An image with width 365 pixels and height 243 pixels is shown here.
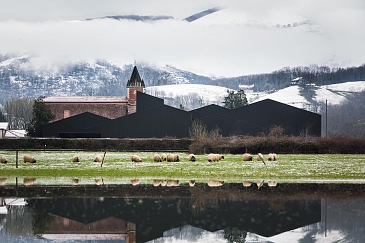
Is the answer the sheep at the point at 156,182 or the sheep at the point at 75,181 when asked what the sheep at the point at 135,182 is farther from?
the sheep at the point at 75,181

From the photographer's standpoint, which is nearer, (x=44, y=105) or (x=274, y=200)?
(x=274, y=200)

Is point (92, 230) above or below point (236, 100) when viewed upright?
below

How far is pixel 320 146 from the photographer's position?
52.9 meters

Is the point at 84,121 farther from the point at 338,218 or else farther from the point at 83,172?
the point at 338,218

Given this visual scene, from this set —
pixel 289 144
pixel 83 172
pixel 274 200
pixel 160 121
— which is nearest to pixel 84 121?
pixel 160 121

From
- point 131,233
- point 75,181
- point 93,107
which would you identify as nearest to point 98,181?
point 75,181

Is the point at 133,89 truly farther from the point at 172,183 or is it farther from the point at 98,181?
the point at 172,183

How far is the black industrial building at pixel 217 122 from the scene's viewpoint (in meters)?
75.6

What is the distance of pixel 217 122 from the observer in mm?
75375

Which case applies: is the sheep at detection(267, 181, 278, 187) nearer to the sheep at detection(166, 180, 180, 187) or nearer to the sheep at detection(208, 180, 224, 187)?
the sheep at detection(208, 180, 224, 187)

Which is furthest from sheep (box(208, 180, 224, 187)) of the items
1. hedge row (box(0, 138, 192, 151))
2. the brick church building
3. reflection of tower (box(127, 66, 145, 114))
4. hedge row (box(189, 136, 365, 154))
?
reflection of tower (box(127, 66, 145, 114))

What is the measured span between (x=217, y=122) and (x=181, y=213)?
59.5m

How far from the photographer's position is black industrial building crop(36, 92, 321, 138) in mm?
75562

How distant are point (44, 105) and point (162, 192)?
244ft
